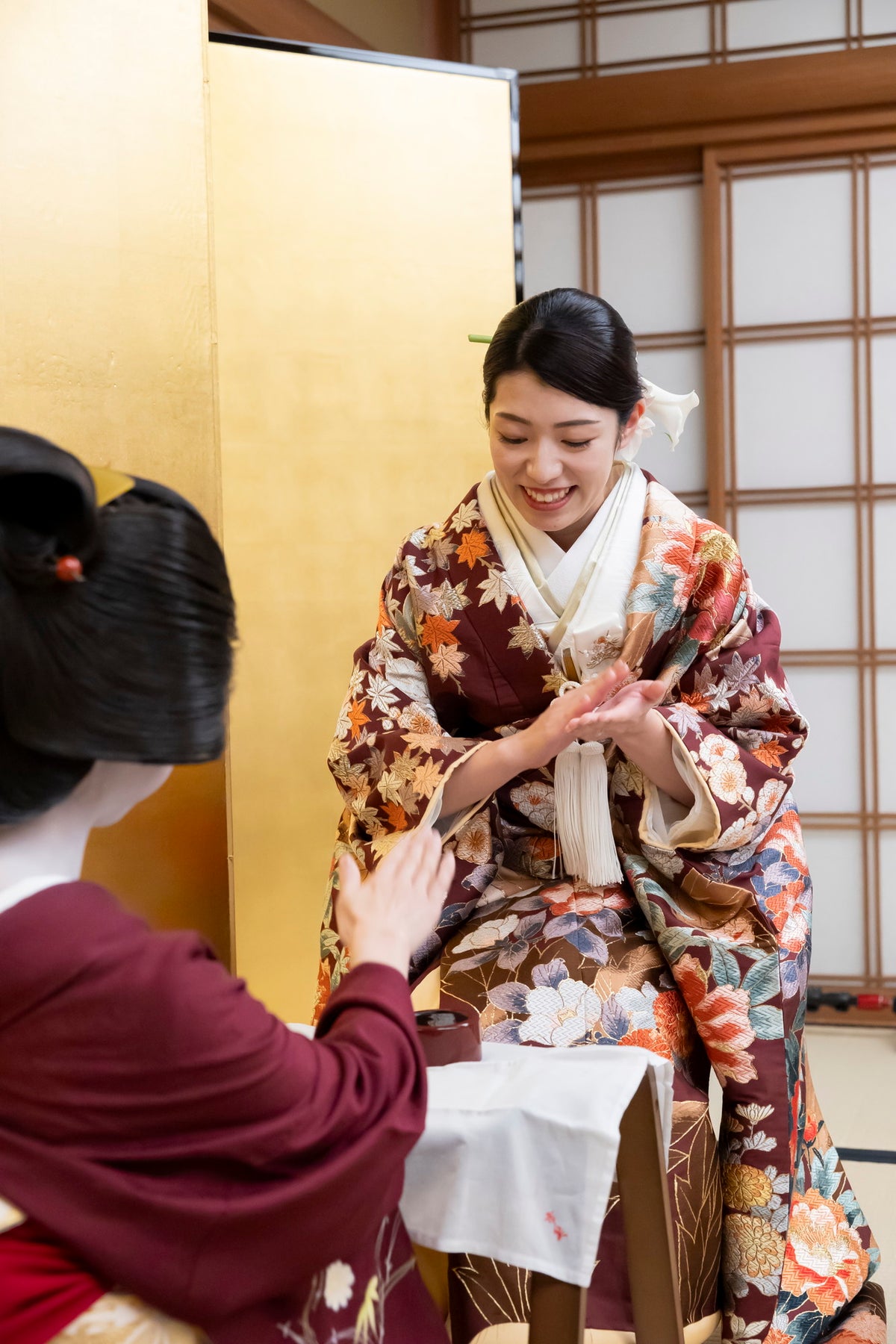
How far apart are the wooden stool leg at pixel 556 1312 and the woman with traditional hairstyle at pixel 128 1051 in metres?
0.19

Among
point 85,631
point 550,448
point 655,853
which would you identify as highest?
point 550,448

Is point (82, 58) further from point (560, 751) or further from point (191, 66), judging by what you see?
point (560, 751)

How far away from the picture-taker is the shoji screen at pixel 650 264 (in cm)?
406

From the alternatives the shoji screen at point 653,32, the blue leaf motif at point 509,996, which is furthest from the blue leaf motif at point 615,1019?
the shoji screen at point 653,32

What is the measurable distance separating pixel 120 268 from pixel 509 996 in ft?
4.93

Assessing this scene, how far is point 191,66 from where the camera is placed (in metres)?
2.39

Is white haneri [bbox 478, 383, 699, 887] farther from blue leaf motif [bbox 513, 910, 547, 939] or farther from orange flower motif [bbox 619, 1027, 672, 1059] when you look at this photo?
orange flower motif [bbox 619, 1027, 672, 1059]

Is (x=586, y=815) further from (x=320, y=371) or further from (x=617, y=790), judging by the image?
(x=320, y=371)

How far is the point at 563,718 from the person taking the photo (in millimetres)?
1677

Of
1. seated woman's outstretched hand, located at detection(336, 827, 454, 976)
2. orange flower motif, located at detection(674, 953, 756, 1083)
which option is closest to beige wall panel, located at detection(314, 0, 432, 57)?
orange flower motif, located at detection(674, 953, 756, 1083)

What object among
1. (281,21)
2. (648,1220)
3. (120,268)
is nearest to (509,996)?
(648,1220)

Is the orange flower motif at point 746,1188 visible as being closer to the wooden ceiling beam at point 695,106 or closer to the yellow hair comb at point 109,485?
the yellow hair comb at point 109,485

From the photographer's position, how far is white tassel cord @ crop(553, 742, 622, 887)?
6.07 feet

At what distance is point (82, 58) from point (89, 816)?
180 centimetres
